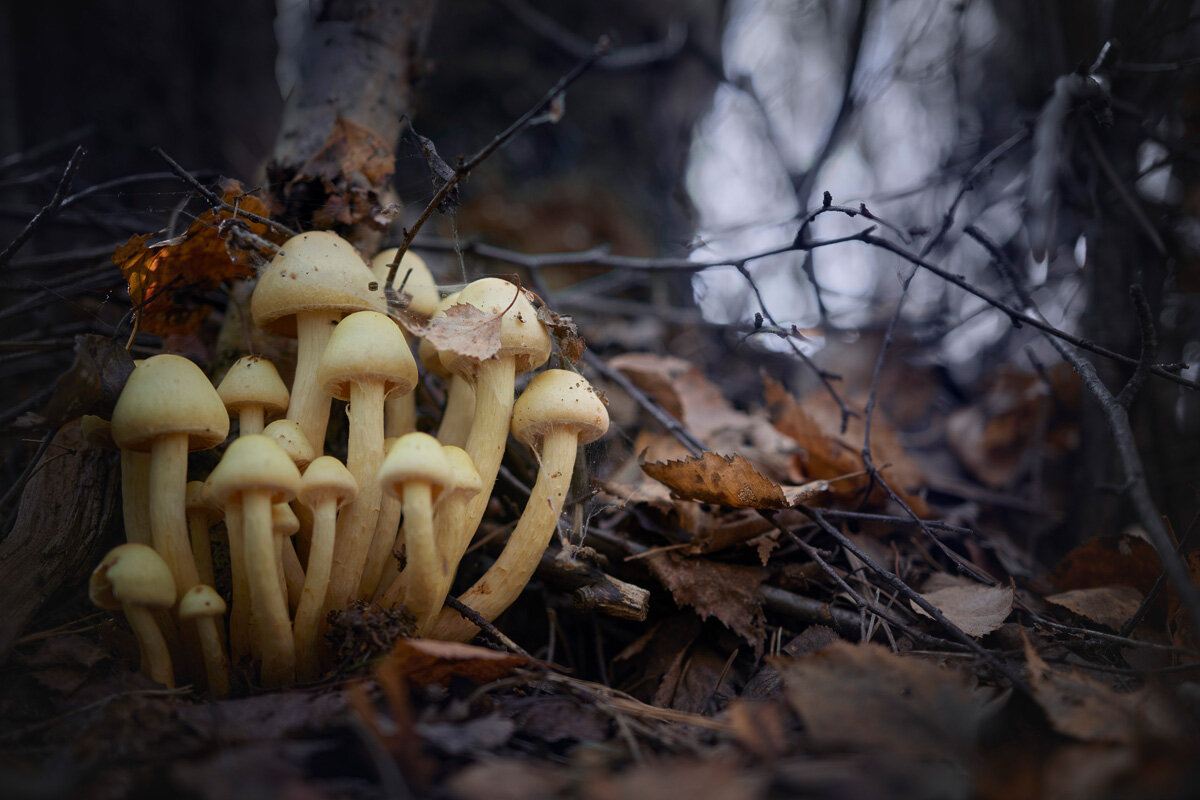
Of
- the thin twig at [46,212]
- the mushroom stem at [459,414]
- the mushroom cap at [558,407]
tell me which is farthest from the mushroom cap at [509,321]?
the thin twig at [46,212]

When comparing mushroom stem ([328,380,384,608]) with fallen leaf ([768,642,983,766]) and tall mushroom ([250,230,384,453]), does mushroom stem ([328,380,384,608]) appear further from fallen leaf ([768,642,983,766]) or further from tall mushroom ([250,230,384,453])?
fallen leaf ([768,642,983,766])

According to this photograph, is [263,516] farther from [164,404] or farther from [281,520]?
[164,404]

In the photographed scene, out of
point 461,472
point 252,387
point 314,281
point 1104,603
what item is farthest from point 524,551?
point 1104,603

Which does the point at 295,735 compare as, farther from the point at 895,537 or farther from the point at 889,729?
the point at 895,537

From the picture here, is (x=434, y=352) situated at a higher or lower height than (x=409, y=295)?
lower

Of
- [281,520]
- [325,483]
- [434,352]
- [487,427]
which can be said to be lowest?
[281,520]

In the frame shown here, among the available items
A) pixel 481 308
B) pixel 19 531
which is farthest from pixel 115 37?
pixel 481 308

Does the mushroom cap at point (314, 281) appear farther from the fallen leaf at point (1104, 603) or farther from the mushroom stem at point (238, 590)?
the fallen leaf at point (1104, 603)

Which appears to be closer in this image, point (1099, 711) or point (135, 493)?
point (1099, 711)
